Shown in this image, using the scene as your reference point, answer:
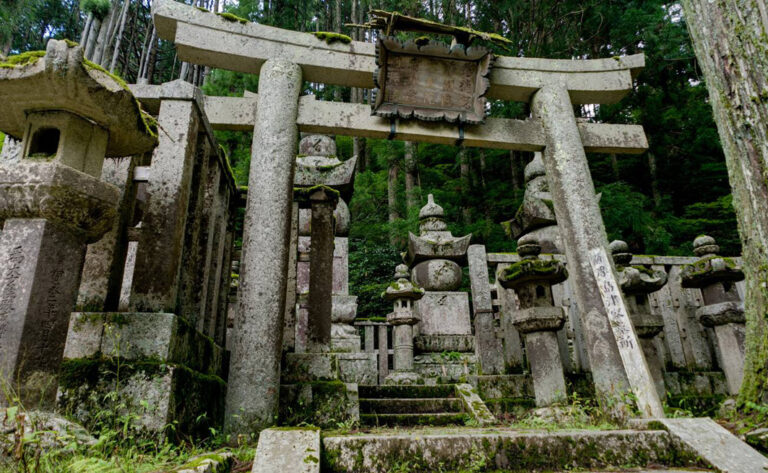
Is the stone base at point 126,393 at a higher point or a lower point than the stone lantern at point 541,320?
lower

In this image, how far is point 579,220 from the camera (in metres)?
5.01

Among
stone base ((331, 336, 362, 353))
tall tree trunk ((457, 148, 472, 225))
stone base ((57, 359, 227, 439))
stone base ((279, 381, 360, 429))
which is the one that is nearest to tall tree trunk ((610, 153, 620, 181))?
tall tree trunk ((457, 148, 472, 225))

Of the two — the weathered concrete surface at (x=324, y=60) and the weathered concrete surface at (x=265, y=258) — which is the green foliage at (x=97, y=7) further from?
the weathered concrete surface at (x=265, y=258)

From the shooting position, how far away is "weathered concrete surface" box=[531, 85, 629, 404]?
4.47 meters

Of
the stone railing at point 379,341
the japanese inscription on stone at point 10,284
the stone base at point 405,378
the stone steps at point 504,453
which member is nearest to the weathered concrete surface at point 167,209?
the japanese inscription on stone at point 10,284

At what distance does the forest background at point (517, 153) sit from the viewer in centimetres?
1304

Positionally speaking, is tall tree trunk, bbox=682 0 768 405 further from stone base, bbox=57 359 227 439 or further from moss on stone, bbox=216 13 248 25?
moss on stone, bbox=216 13 248 25

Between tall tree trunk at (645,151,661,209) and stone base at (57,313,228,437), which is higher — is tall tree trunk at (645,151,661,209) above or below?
above

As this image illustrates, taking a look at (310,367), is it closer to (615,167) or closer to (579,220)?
(579,220)

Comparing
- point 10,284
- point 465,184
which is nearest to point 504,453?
point 10,284

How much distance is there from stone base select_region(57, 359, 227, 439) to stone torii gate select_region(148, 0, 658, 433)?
103 centimetres

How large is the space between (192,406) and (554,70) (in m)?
5.55

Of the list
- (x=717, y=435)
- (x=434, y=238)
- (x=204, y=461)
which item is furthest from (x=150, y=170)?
(x=434, y=238)

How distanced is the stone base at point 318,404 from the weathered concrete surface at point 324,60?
3469mm
